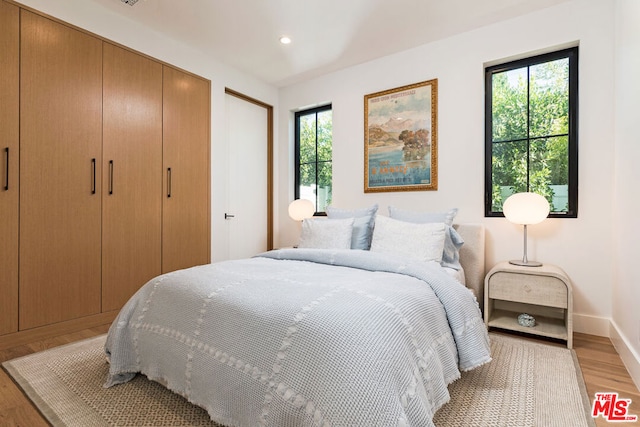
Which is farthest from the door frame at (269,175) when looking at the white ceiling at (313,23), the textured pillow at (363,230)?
the textured pillow at (363,230)

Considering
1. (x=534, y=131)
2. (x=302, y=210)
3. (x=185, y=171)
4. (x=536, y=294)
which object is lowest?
(x=536, y=294)

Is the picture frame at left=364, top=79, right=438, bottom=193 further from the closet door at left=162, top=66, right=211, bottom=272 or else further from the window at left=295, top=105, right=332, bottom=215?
the closet door at left=162, top=66, right=211, bottom=272

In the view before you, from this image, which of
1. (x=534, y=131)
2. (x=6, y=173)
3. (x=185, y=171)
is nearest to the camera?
(x=6, y=173)

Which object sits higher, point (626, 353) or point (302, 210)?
point (302, 210)

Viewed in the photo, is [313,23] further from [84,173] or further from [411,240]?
[84,173]

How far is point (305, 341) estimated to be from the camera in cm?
114

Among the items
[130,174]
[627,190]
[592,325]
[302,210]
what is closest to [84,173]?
[130,174]

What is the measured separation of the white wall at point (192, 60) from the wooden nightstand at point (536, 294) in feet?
8.82

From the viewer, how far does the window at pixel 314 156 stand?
4035mm

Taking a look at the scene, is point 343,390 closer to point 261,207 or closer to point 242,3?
point 242,3

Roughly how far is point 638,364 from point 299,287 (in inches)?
70.9

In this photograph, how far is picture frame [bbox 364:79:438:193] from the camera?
317 cm

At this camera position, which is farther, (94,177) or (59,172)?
(94,177)

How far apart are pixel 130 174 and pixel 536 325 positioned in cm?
342
